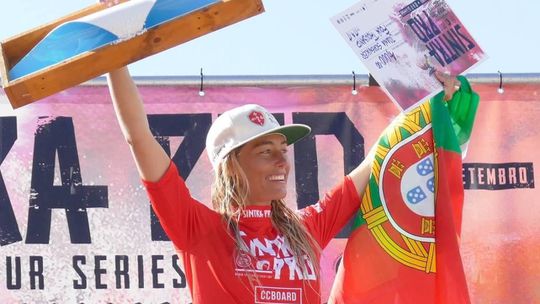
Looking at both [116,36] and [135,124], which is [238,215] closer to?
[135,124]

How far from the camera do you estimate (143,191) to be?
3885 mm

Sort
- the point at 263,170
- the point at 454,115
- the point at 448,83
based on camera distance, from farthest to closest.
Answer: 1. the point at 454,115
2. the point at 448,83
3. the point at 263,170

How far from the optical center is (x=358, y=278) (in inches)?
140

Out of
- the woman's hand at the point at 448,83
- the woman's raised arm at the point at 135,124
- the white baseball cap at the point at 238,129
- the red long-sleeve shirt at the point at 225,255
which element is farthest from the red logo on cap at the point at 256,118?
the woman's hand at the point at 448,83

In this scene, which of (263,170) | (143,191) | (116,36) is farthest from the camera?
(143,191)

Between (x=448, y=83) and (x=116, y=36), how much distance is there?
131 cm

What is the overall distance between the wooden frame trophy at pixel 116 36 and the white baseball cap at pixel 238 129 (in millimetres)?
626

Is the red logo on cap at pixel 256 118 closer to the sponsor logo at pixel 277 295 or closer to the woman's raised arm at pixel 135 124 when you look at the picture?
the woman's raised arm at pixel 135 124

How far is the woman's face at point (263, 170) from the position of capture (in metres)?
3.17

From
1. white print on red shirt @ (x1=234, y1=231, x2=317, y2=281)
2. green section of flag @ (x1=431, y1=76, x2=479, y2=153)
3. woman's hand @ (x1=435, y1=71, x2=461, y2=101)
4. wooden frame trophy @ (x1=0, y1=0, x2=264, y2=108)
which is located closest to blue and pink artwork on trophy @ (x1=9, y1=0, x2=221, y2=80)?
wooden frame trophy @ (x1=0, y1=0, x2=264, y2=108)

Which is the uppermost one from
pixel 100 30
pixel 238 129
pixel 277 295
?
pixel 100 30

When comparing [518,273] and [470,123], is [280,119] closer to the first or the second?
[470,123]

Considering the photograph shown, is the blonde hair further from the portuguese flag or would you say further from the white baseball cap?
the portuguese flag

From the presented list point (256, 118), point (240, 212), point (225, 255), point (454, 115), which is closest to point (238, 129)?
point (256, 118)
